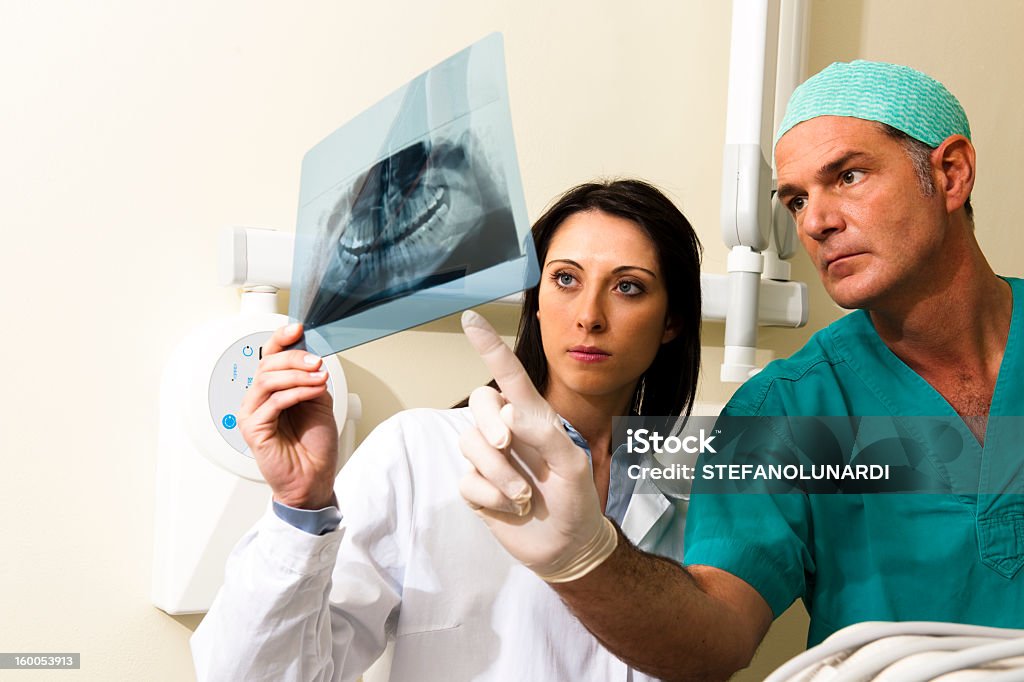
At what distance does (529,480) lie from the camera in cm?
79

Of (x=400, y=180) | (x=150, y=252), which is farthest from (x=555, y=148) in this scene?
(x=400, y=180)

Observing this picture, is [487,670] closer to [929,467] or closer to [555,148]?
[929,467]

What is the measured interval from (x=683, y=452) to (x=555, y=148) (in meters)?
0.51

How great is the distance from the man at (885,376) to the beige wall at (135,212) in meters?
0.48

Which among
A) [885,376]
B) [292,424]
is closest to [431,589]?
[292,424]

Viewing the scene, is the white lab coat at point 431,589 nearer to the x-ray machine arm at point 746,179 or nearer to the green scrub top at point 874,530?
the green scrub top at point 874,530

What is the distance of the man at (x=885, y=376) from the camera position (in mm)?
1059

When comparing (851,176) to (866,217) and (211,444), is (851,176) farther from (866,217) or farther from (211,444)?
(211,444)

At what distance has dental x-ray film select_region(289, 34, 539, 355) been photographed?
734 millimetres

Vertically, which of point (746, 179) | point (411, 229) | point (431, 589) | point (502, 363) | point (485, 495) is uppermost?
point (746, 179)

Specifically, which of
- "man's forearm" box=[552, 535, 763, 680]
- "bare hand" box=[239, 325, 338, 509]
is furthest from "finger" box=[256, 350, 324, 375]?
Answer: "man's forearm" box=[552, 535, 763, 680]

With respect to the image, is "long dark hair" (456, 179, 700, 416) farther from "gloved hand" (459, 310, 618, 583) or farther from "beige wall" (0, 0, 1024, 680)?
"gloved hand" (459, 310, 618, 583)

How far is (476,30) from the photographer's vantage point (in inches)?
57.4

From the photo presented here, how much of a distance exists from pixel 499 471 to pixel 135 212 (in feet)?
2.47
